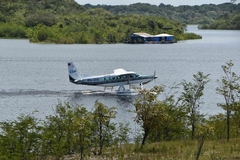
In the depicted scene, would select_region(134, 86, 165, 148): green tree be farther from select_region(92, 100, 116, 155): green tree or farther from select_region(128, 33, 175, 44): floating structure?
select_region(128, 33, 175, 44): floating structure

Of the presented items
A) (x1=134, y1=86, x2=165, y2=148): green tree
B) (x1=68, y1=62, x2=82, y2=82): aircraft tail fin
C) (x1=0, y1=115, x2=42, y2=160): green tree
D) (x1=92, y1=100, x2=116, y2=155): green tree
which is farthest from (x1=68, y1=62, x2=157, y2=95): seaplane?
(x1=0, y1=115, x2=42, y2=160): green tree

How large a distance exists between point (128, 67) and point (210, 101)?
34199 millimetres

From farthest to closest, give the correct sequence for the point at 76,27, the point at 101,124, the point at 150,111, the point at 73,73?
the point at 76,27 < the point at 73,73 < the point at 101,124 < the point at 150,111

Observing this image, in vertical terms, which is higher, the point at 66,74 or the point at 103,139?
the point at 103,139

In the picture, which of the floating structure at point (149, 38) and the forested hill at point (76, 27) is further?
the floating structure at point (149, 38)

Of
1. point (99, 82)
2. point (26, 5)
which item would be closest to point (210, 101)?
point (99, 82)

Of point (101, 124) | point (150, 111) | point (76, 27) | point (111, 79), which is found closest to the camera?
point (150, 111)

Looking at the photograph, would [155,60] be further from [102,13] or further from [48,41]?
[102,13]

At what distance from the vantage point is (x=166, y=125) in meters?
26.6

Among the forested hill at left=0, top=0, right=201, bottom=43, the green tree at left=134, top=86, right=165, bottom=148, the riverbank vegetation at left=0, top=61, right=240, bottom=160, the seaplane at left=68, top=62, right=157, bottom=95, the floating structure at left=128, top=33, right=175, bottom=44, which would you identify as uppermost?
the green tree at left=134, top=86, right=165, bottom=148

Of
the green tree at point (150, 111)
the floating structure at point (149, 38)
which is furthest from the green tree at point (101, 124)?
the floating structure at point (149, 38)

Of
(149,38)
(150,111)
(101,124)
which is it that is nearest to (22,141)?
(101,124)

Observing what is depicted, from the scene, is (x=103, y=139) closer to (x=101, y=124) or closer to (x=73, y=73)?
(x=101, y=124)

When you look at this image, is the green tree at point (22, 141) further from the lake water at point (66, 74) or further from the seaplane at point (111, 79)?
the seaplane at point (111, 79)
